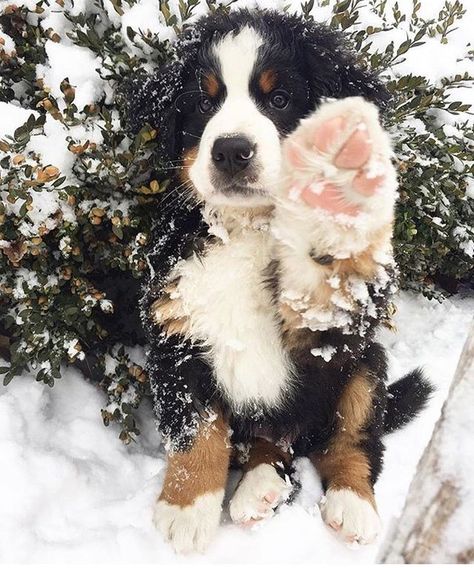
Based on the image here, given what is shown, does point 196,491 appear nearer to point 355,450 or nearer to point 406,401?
point 355,450

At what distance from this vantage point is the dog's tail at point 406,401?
2314 mm

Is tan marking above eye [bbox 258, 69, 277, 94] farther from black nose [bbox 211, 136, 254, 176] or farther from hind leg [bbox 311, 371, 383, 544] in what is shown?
hind leg [bbox 311, 371, 383, 544]

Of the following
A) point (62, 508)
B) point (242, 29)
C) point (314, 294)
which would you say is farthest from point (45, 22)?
point (62, 508)

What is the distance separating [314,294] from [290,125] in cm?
58

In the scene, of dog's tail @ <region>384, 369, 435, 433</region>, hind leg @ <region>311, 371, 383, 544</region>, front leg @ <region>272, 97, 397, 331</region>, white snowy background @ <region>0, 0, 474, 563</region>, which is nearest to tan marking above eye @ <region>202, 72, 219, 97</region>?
white snowy background @ <region>0, 0, 474, 563</region>

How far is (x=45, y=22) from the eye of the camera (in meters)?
2.24

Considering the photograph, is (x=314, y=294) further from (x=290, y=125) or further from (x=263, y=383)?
(x=290, y=125)

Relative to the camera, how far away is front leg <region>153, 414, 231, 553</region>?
69.5 inches

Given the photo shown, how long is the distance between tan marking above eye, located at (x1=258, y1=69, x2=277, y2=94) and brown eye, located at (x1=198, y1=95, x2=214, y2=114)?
18 cm

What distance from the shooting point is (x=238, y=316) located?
1.83 metres

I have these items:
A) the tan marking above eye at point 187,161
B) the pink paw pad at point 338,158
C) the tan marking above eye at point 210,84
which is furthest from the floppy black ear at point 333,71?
the pink paw pad at point 338,158

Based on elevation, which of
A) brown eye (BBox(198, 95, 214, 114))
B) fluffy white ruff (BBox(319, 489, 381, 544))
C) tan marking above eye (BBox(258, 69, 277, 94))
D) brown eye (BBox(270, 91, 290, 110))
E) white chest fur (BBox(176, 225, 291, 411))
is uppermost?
tan marking above eye (BBox(258, 69, 277, 94))

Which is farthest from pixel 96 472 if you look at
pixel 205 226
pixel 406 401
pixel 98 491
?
pixel 406 401

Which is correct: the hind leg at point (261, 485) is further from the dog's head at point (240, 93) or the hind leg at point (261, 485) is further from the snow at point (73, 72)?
the snow at point (73, 72)
